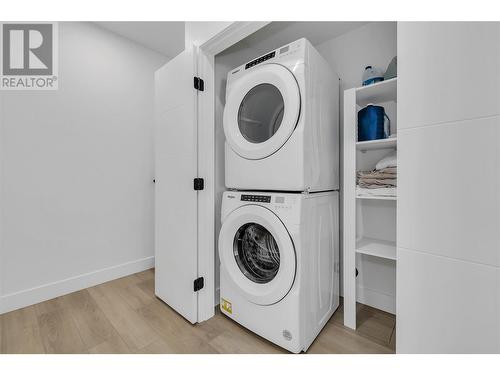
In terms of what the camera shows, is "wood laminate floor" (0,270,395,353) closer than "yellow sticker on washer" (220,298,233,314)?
Yes

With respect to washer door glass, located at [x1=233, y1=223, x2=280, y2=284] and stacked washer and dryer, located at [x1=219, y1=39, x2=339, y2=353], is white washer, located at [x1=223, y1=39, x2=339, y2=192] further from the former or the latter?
washer door glass, located at [x1=233, y1=223, x2=280, y2=284]

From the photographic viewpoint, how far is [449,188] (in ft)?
2.39

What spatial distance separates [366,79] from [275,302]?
144cm

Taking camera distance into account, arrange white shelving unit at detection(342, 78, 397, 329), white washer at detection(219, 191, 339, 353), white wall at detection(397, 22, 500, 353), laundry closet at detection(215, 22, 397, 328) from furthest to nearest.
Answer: laundry closet at detection(215, 22, 397, 328)
white shelving unit at detection(342, 78, 397, 329)
white washer at detection(219, 191, 339, 353)
white wall at detection(397, 22, 500, 353)

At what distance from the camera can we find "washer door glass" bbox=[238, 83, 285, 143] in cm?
137

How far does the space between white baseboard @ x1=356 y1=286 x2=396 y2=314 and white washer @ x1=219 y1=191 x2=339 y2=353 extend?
29cm

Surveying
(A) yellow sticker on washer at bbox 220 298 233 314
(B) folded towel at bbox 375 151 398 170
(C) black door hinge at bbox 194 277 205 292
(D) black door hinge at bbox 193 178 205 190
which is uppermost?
(B) folded towel at bbox 375 151 398 170

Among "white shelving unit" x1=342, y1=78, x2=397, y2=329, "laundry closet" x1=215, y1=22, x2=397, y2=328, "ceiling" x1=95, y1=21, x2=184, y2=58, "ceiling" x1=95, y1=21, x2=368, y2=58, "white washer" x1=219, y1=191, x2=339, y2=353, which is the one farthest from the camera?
"ceiling" x1=95, y1=21, x2=184, y2=58

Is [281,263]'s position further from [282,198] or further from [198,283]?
[198,283]

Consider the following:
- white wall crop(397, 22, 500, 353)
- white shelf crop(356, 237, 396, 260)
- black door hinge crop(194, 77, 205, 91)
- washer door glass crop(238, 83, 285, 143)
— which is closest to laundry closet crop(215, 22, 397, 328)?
white shelf crop(356, 237, 396, 260)

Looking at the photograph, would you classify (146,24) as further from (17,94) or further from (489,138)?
(489,138)

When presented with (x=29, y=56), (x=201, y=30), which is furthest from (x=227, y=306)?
(x=29, y=56)

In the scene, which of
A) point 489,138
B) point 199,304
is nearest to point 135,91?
point 199,304

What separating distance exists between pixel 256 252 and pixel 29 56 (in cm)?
217
